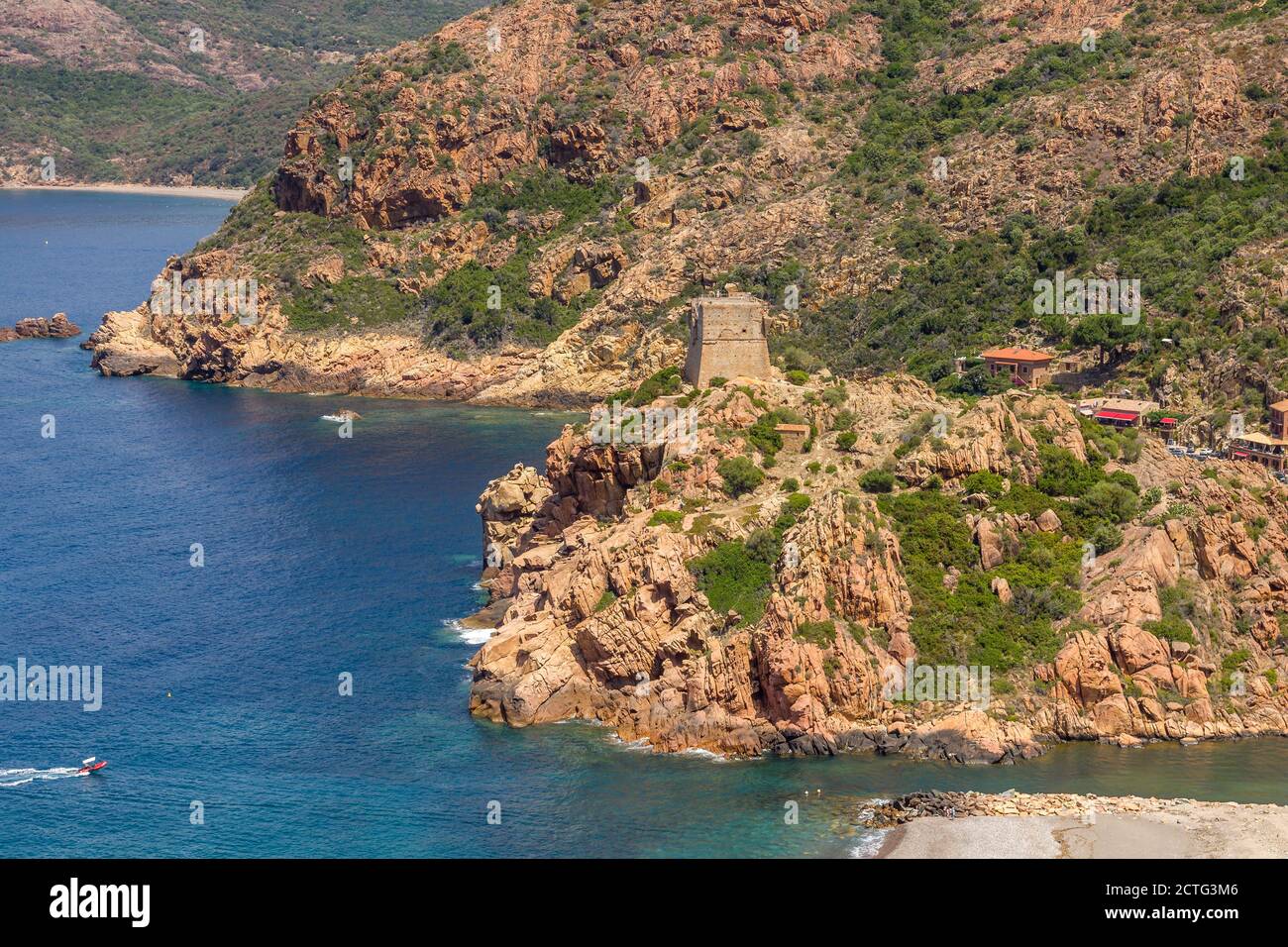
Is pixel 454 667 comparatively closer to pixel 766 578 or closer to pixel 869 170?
pixel 766 578

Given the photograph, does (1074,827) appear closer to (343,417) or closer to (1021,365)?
(1021,365)

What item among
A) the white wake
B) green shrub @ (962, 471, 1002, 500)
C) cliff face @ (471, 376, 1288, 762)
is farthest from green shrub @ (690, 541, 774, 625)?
the white wake

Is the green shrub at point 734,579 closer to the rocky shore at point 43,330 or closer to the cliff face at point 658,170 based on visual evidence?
the cliff face at point 658,170

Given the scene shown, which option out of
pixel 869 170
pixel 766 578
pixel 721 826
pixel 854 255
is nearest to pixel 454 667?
pixel 766 578

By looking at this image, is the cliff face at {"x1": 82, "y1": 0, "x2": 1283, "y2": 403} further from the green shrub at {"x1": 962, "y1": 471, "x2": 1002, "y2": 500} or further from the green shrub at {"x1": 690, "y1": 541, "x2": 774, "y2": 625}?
the green shrub at {"x1": 690, "y1": 541, "x2": 774, "y2": 625}

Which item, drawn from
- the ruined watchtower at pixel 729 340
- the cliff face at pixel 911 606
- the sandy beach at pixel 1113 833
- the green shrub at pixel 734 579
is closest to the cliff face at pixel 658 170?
the ruined watchtower at pixel 729 340
